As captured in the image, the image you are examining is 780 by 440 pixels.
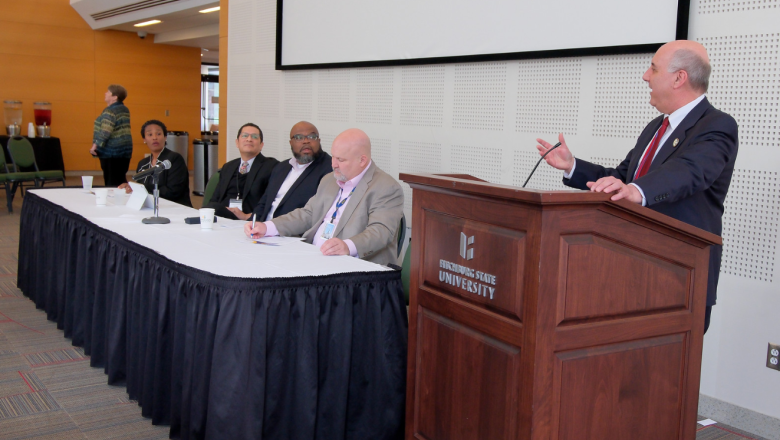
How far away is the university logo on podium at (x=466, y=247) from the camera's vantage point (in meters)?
1.75

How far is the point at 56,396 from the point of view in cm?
297

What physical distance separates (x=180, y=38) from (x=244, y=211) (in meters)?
9.01

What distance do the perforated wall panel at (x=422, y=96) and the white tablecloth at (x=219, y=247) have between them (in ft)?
4.73

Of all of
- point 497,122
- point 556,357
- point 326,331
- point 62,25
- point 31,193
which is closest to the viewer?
point 556,357

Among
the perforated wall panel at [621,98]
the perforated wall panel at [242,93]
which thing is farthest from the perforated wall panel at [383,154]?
the perforated wall panel at [242,93]

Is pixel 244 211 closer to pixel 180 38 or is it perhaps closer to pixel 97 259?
pixel 97 259

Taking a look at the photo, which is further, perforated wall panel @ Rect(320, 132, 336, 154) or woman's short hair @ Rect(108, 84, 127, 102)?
woman's short hair @ Rect(108, 84, 127, 102)

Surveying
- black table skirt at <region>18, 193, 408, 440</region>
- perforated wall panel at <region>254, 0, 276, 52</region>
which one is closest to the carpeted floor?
black table skirt at <region>18, 193, 408, 440</region>

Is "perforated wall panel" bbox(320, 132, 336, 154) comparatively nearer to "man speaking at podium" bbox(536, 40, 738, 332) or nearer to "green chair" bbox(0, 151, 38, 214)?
"man speaking at podium" bbox(536, 40, 738, 332)

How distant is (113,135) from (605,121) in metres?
6.24

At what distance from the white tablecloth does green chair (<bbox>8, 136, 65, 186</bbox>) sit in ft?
A: 18.2

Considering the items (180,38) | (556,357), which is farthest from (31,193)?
(180,38)

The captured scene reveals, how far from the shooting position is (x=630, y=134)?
3176 mm

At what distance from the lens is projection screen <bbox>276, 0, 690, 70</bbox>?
10.3ft
